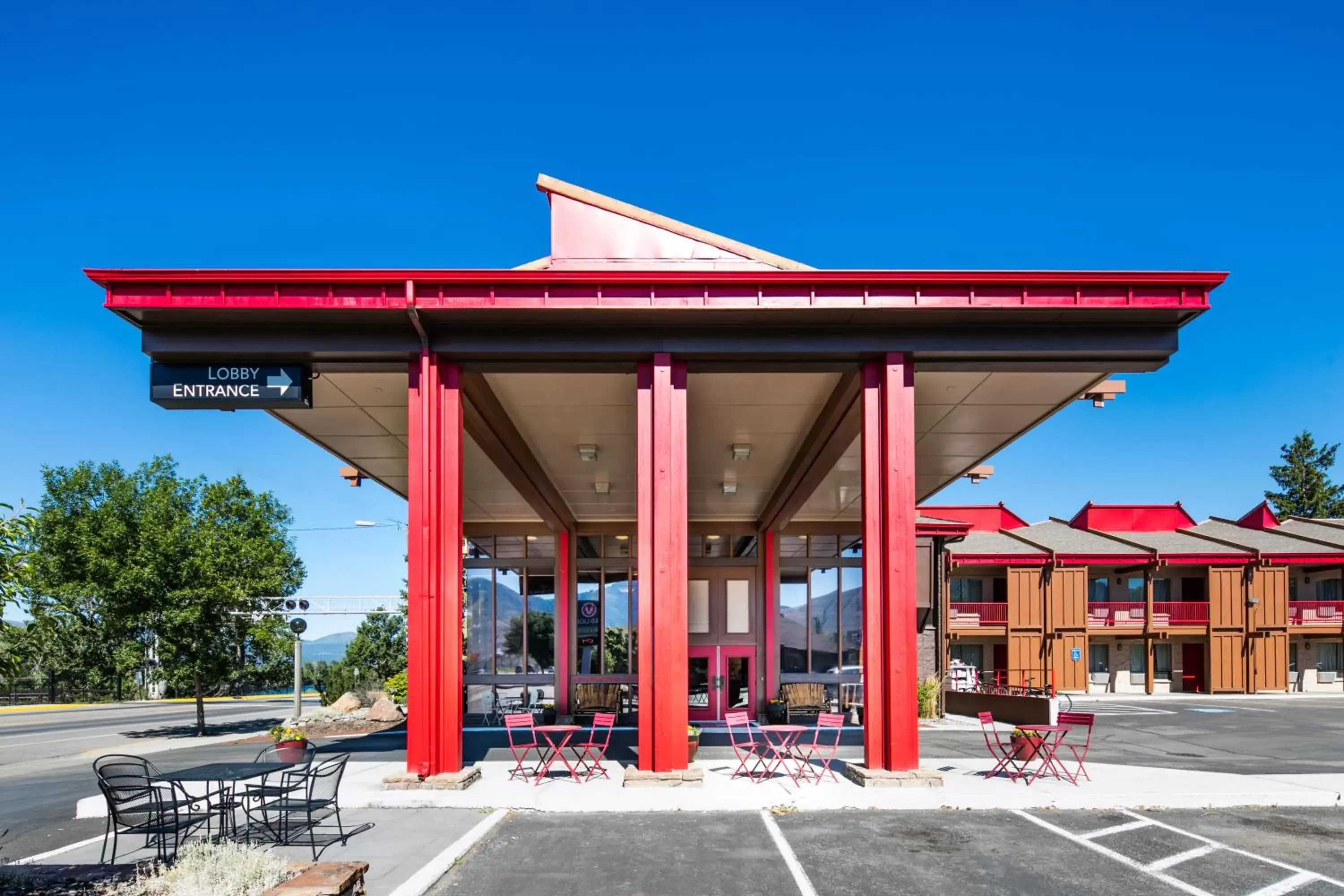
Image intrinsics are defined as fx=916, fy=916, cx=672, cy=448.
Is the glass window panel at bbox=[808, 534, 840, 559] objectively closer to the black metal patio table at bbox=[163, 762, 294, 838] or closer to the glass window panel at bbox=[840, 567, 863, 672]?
the glass window panel at bbox=[840, 567, 863, 672]

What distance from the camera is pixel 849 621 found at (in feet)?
83.4

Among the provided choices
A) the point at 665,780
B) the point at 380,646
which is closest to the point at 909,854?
the point at 665,780

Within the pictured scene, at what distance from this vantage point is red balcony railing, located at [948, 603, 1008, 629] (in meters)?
42.6

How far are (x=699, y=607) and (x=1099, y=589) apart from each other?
29.6 meters

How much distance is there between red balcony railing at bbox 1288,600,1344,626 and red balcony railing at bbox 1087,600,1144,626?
697 cm

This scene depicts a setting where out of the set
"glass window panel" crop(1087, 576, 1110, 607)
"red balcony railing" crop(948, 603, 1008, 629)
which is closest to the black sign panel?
"red balcony railing" crop(948, 603, 1008, 629)

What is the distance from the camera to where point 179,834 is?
9.34m

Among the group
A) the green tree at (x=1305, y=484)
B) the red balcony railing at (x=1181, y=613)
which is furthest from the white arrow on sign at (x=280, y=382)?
the green tree at (x=1305, y=484)

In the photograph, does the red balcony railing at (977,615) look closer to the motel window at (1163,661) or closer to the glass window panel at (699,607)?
the motel window at (1163,661)

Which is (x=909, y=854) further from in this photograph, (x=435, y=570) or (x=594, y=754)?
(x=435, y=570)

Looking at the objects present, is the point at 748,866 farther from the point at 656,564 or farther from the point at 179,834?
the point at 179,834

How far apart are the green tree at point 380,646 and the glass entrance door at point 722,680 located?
73.3 feet

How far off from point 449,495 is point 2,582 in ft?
23.5

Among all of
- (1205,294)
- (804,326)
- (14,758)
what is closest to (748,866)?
(804,326)
